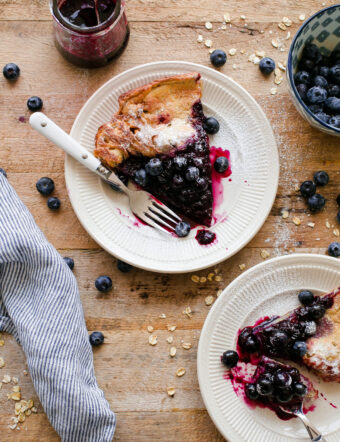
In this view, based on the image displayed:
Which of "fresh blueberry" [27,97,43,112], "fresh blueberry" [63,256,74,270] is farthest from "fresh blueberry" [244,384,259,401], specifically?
"fresh blueberry" [27,97,43,112]

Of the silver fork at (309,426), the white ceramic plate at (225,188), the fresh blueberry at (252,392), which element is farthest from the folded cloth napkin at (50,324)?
the silver fork at (309,426)

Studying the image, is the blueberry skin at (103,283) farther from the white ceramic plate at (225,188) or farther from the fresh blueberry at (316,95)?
the fresh blueberry at (316,95)

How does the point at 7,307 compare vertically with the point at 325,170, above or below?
below

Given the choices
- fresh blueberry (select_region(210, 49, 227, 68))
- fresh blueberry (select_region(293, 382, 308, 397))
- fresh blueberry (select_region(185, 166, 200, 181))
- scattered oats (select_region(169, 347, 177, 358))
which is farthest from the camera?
fresh blueberry (select_region(210, 49, 227, 68))

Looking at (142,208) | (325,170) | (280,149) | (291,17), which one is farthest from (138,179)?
(291,17)

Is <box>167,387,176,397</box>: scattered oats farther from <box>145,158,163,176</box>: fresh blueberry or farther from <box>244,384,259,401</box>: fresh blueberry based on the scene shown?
<box>145,158,163,176</box>: fresh blueberry

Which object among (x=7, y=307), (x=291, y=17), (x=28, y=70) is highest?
(x=291, y=17)

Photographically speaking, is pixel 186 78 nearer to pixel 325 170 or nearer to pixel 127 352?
pixel 325 170
